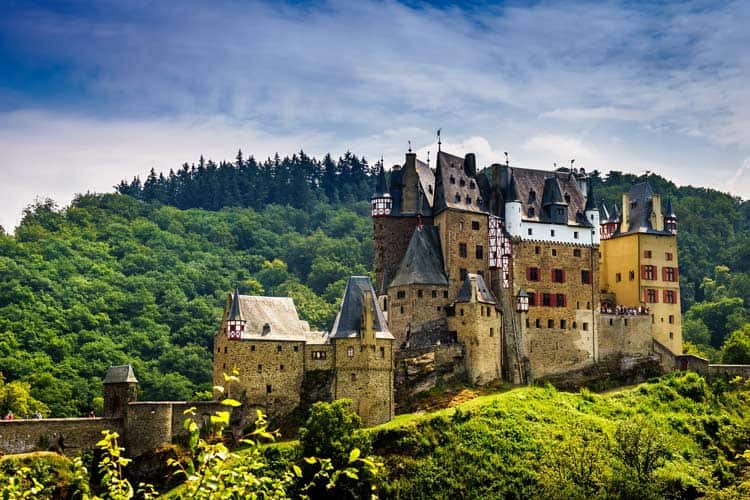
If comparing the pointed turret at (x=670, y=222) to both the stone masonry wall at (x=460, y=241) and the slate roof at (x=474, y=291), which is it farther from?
the slate roof at (x=474, y=291)

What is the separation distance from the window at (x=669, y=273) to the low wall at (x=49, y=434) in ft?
127

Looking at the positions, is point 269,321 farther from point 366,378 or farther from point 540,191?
point 540,191

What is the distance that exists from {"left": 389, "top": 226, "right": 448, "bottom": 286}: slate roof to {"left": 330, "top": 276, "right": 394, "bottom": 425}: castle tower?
5.87 metres

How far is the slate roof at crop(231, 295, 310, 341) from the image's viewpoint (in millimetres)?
60219

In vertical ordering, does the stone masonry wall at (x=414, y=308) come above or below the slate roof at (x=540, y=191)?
below

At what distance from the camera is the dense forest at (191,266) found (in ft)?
295

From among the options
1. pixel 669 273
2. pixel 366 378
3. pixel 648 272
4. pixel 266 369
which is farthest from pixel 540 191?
pixel 266 369

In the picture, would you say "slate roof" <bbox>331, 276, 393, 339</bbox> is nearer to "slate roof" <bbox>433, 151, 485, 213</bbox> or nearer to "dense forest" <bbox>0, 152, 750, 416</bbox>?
"slate roof" <bbox>433, 151, 485, 213</bbox>

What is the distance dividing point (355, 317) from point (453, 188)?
13.4 metres

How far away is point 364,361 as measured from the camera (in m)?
60.6

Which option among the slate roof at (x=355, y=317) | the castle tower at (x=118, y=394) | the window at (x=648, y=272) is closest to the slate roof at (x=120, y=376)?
the castle tower at (x=118, y=394)

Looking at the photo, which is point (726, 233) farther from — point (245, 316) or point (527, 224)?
point (245, 316)

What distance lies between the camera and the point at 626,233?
2955 inches

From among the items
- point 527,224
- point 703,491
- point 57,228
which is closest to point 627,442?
point 703,491
